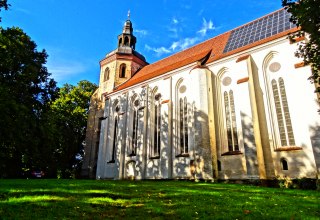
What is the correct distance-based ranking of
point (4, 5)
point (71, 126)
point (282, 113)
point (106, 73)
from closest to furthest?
point (4, 5) < point (282, 113) < point (106, 73) < point (71, 126)

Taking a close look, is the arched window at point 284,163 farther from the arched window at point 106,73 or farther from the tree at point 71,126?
the tree at point 71,126

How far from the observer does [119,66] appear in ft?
97.9

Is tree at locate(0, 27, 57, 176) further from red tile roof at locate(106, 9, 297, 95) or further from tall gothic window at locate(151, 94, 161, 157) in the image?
tall gothic window at locate(151, 94, 161, 157)

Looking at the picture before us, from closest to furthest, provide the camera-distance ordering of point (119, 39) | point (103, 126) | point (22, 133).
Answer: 1. point (22, 133)
2. point (103, 126)
3. point (119, 39)

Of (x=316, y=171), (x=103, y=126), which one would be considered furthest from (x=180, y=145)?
(x=103, y=126)

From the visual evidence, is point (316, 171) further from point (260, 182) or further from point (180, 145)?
point (180, 145)

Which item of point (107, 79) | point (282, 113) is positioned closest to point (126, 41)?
point (107, 79)

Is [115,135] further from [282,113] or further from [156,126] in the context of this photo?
[282,113]

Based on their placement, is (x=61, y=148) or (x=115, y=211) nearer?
(x=115, y=211)

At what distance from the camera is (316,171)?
12867 mm

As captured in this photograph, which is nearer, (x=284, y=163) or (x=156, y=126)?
(x=284, y=163)

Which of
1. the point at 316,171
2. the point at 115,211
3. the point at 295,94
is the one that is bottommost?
the point at 115,211

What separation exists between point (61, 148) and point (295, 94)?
26.6m

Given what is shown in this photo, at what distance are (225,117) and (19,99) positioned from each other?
49.6ft
